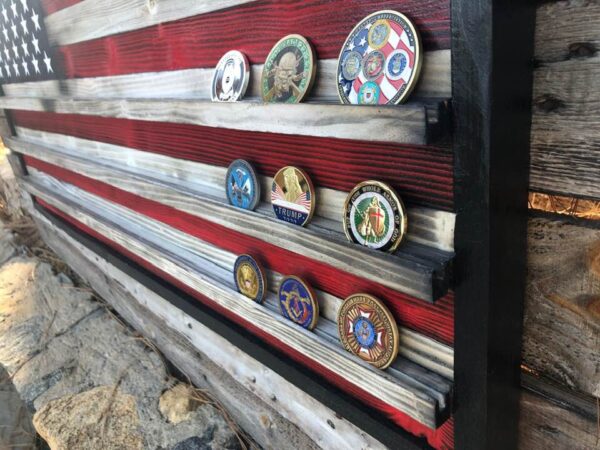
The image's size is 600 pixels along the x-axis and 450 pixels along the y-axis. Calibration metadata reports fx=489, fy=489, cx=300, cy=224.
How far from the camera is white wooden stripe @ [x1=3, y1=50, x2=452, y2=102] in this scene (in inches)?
40.1

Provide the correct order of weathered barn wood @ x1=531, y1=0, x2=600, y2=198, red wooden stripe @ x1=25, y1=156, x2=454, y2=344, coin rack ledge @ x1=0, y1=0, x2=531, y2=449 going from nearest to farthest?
weathered barn wood @ x1=531, y1=0, x2=600, y2=198 < coin rack ledge @ x1=0, y1=0, x2=531, y2=449 < red wooden stripe @ x1=25, y1=156, x2=454, y2=344

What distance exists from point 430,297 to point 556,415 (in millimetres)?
468

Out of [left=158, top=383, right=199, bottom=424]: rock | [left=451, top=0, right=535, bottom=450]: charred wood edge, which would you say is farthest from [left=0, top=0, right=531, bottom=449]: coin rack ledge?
[left=158, top=383, right=199, bottom=424]: rock

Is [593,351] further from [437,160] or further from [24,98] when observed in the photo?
[24,98]

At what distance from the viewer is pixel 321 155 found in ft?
4.53

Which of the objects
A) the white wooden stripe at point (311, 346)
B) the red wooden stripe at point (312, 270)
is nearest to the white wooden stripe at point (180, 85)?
the red wooden stripe at point (312, 270)

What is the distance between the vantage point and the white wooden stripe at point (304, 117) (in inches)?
38.6

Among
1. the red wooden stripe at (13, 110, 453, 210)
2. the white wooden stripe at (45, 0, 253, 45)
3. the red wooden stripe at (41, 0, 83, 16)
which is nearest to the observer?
the red wooden stripe at (13, 110, 453, 210)

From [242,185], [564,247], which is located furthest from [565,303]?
[242,185]

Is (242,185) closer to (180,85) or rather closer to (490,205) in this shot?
(180,85)

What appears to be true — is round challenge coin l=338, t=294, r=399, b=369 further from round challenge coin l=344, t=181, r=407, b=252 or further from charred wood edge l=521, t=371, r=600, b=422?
charred wood edge l=521, t=371, r=600, b=422

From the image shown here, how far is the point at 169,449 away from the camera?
241 cm

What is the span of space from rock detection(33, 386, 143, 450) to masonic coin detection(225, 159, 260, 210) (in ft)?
5.02

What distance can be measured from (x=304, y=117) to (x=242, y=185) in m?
0.52
